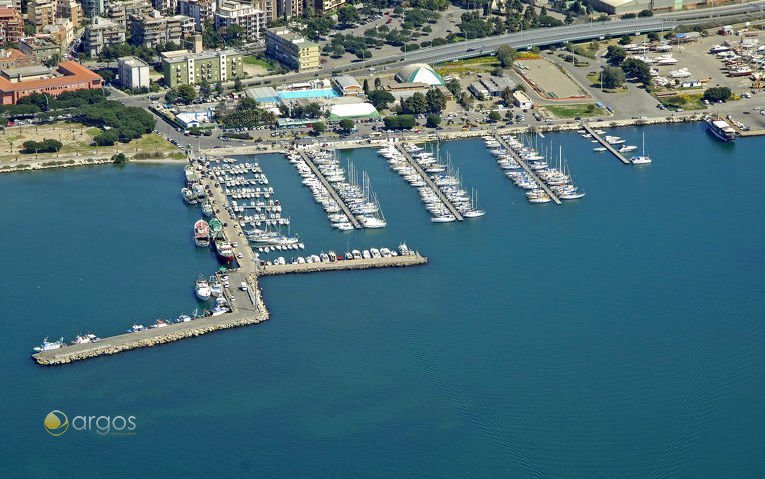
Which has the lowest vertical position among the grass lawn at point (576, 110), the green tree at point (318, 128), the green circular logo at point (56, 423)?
the green circular logo at point (56, 423)

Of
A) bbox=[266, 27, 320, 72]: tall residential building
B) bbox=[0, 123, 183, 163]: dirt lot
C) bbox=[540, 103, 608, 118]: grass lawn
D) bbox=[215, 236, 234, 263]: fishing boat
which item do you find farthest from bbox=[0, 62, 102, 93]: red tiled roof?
bbox=[540, 103, 608, 118]: grass lawn

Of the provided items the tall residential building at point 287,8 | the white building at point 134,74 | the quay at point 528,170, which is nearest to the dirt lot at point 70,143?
the white building at point 134,74

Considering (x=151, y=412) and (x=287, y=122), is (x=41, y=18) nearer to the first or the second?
(x=287, y=122)

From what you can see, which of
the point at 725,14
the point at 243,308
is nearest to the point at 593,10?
the point at 725,14

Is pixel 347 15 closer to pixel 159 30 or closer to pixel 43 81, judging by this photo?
pixel 159 30

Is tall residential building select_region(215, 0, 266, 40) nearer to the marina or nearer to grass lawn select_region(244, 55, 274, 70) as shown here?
grass lawn select_region(244, 55, 274, 70)

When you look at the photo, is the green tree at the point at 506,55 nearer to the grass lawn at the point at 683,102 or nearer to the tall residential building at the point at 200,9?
the grass lawn at the point at 683,102
